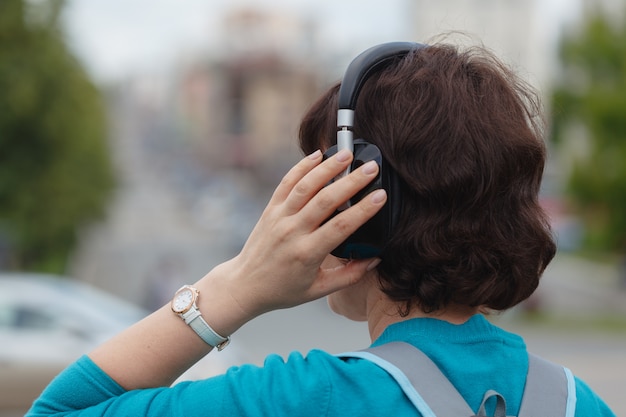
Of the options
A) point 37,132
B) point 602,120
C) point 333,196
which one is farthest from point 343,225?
point 602,120

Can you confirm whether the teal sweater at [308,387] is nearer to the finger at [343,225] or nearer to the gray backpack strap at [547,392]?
the gray backpack strap at [547,392]

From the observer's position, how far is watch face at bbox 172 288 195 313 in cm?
124

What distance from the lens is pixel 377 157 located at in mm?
1194

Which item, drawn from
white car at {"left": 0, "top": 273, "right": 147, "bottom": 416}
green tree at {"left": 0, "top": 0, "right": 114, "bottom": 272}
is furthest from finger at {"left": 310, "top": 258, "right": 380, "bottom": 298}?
green tree at {"left": 0, "top": 0, "right": 114, "bottom": 272}

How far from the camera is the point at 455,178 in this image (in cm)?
123

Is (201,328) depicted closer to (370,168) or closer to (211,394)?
(211,394)

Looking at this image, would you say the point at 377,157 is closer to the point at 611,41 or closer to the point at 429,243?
the point at 429,243

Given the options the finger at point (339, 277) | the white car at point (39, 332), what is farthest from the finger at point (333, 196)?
the white car at point (39, 332)

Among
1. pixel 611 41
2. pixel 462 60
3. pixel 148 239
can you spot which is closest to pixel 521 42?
pixel 148 239

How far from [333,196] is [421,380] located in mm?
292

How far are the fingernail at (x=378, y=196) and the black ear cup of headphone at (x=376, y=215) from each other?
0.05 ft

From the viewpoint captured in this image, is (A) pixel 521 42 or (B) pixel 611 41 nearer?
(B) pixel 611 41

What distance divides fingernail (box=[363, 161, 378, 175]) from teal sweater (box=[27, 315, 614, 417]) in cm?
27

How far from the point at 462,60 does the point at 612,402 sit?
1036cm
